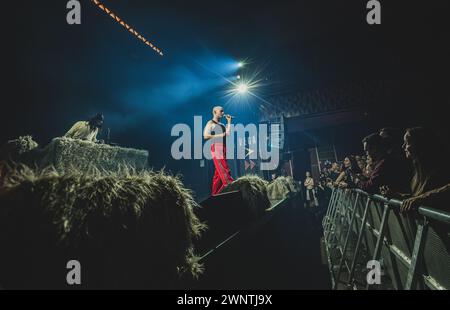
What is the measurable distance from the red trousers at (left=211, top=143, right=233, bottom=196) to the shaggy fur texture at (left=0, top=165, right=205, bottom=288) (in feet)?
8.14

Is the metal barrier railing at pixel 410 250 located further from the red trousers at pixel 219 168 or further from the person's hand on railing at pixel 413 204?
the red trousers at pixel 219 168

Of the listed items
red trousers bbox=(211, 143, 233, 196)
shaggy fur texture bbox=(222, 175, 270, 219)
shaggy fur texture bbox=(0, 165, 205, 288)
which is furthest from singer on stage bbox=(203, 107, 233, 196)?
shaggy fur texture bbox=(0, 165, 205, 288)

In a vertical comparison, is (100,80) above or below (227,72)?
below

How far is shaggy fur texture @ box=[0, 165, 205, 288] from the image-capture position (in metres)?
0.83

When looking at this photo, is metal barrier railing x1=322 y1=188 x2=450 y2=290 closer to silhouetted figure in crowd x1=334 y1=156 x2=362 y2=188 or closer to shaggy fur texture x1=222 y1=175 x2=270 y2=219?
silhouetted figure in crowd x1=334 y1=156 x2=362 y2=188

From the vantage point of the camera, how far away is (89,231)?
0.96 meters

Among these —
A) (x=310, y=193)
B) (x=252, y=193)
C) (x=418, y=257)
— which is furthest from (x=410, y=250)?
(x=310, y=193)

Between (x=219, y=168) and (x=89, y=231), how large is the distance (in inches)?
116

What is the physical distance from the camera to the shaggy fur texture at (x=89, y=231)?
833 millimetres
